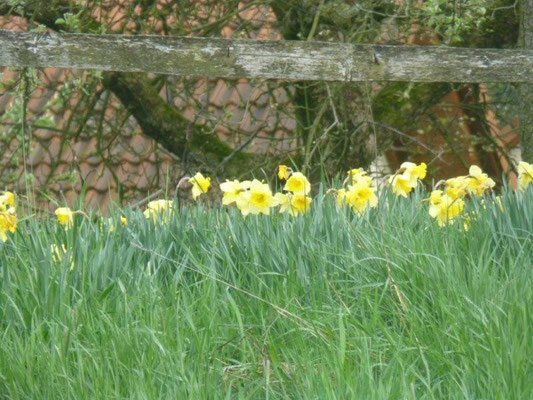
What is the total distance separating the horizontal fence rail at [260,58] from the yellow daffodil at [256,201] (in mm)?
450

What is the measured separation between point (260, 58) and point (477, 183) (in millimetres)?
821

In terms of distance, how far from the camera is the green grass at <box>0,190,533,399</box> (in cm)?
217

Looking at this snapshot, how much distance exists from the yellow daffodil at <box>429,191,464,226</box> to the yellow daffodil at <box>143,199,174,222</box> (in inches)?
32.2

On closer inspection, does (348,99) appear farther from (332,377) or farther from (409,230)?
(332,377)

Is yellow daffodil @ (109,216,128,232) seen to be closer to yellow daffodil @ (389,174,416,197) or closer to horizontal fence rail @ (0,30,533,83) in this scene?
horizontal fence rail @ (0,30,533,83)

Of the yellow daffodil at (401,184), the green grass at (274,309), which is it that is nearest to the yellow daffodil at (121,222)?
the green grass at (274,309)

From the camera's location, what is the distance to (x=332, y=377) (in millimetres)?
2234

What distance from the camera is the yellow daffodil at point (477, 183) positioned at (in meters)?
3.53

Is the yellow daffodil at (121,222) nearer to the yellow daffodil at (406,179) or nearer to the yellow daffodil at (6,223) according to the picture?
the yellow daffodil at (6,223)

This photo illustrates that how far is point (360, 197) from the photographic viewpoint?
339 centimetres

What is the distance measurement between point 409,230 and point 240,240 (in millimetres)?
479

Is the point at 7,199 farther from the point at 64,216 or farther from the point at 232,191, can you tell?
the point at 232,191

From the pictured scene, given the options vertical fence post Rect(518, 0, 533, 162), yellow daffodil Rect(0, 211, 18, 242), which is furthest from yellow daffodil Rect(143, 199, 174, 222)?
vertical fence post Rect(518, 0, 533, 162)

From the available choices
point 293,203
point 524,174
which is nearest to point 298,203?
point 293,203
